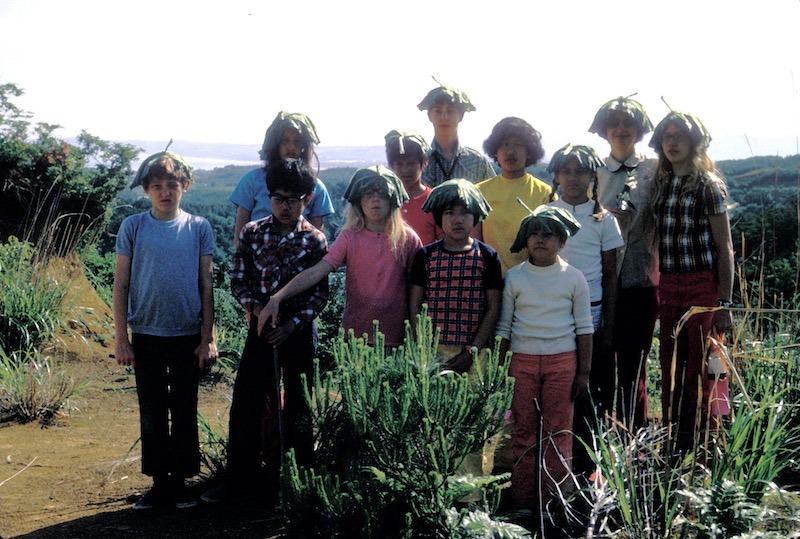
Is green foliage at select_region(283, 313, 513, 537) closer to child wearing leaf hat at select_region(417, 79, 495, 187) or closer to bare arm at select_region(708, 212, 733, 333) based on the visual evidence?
bare arm at select_region(708, 212, 733, 333)

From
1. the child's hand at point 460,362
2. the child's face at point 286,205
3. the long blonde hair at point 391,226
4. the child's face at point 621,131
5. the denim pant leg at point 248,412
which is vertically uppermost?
the child's face at point 621,131

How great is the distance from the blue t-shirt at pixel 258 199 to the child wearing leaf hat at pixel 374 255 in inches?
15.3

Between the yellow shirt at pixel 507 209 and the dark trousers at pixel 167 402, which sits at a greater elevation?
the yellow shirt at pixel 507 209

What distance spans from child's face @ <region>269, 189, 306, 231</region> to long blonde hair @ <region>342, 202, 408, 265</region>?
27 centimetres

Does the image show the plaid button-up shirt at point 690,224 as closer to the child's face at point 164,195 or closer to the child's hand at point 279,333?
the child's hand at point 279,333

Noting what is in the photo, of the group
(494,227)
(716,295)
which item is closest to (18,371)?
(494,227)

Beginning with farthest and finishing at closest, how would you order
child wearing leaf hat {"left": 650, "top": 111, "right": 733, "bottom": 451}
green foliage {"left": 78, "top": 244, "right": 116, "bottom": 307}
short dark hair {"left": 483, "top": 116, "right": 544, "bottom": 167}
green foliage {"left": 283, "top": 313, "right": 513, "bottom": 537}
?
1. green foliage {"left": 78, "top": 244, "right": 116, "bottom": 307}
2. short dark hair {"left": 483, "top": 116, "right": 544, "bottom": 167}
3. child wearing leaf hat {"left": 650, "top": 111, "right": 733, "bottom": 451}
4. green foliage {"left": 283, "top": 313, "right": 513, "bottom": 537}

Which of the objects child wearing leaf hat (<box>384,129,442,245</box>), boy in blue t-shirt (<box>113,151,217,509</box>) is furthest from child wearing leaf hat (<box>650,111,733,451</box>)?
boy in blue t-shirt (<box>113,151,217,509</box>)

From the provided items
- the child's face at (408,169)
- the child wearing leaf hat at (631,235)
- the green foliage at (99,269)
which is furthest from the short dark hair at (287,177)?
the green foliage at (99,269)

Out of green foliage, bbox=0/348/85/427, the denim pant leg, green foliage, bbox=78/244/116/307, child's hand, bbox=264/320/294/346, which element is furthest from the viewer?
green foliage, bbox=78/244/116/307

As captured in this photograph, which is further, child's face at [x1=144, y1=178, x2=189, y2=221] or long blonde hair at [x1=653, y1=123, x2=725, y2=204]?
long blonde hair at [x1=653, y1=123, x2=725, y2=204]

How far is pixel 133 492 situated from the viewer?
14.9ft

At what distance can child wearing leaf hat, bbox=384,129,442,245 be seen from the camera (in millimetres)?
4617

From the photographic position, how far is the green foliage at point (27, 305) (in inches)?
Answer: 285
